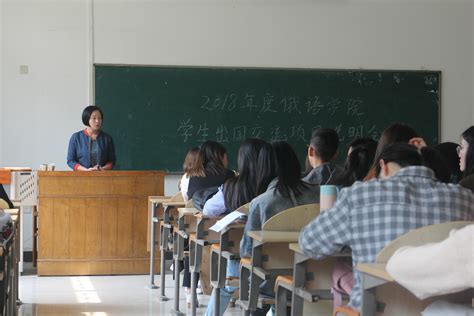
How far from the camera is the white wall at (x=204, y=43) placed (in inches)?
326

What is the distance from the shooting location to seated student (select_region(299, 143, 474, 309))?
242cm

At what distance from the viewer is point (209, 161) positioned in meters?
5.55

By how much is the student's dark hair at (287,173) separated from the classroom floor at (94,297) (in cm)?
202

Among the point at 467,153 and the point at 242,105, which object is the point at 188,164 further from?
the point at 242,105

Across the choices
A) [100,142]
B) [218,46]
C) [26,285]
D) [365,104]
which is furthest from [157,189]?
[365,104]

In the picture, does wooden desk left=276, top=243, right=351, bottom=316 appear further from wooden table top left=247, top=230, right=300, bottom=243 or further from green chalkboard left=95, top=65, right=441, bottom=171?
green chalkboard left=95, top=65, right=441, bottom=171

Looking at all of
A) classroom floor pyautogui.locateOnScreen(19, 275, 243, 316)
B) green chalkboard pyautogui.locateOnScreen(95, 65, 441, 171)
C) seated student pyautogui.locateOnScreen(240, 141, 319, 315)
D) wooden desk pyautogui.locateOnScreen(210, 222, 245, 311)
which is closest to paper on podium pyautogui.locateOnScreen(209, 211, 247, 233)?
seated student pyautogui.locateOnScreen(240, 141, 319, 315)

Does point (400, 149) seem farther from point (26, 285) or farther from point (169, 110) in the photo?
point (169, 110)

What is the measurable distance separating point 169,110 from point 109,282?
2396mm

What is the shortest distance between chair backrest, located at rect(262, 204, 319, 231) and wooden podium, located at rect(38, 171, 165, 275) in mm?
4025

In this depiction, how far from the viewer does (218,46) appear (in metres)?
8.67

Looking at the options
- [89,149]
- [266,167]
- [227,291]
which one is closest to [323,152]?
[266,167]

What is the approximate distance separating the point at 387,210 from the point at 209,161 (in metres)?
3.20

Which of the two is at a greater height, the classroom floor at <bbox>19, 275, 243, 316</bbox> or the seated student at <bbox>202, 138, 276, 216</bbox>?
the seated student at <bbox>202, 138, 276, 216</bbox>
